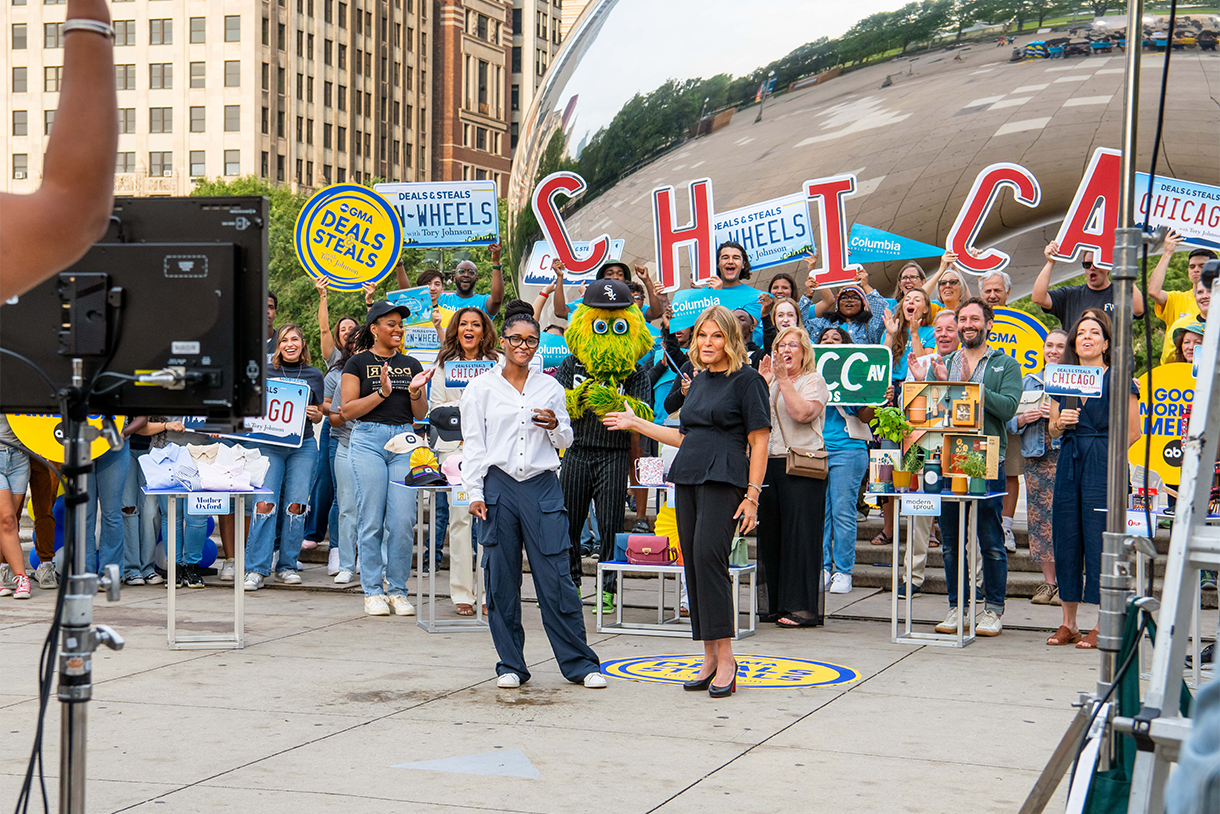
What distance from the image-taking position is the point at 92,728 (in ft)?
19.5

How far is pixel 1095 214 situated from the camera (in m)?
11.7

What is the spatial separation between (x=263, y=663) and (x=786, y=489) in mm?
3562

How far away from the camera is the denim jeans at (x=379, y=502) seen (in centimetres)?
937

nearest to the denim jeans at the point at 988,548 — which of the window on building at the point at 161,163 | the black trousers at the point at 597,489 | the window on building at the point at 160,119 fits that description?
the black trousers at the point at 597,489

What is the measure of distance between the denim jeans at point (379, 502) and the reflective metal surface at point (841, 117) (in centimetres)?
837

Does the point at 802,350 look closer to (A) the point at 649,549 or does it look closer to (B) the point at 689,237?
(A) the point at 649,549

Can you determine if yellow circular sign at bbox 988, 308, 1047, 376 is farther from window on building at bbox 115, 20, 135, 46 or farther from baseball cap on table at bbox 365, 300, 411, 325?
window on building at bbox 115, 20, 135, 46

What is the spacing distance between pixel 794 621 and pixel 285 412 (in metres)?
4.14

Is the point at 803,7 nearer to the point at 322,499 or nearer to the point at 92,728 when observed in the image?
the point at 322,499

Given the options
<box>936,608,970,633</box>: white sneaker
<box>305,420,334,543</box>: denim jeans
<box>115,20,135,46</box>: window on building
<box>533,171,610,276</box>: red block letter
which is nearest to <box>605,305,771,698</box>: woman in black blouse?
<box>936,608,970,633</box>: white sneaker

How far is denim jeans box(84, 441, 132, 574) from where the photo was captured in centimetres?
1044

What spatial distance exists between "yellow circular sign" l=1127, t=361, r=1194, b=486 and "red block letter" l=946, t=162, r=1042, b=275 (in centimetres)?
464

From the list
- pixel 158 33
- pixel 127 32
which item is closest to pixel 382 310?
pixel 158 33

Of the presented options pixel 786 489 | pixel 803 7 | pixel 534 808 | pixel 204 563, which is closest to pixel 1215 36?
pixel 803 7
